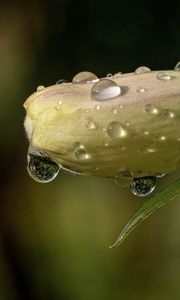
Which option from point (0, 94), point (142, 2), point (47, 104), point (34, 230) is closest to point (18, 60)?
point (0, 94)

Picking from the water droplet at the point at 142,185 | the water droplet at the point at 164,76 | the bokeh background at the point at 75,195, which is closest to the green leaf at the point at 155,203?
the water droplet at the point at 142,185

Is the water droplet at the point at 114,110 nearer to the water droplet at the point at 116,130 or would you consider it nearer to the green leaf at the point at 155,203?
the water droplet at the point at 116,130

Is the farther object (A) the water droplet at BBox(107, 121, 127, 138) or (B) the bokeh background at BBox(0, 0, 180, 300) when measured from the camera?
(B) the bokeh background at BBox(0, 0, 180, 300)

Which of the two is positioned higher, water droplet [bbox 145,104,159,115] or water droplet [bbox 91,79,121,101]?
water droplet [bbox 91,79,121,101]

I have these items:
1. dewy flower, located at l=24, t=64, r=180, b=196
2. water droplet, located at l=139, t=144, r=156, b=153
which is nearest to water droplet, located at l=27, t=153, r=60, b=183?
dewy flower, located at l=24, t=64, r=180, b=196

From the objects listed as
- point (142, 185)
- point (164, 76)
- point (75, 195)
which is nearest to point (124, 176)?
point (142, 185)

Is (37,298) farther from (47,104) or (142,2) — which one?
Answer: (47,104)

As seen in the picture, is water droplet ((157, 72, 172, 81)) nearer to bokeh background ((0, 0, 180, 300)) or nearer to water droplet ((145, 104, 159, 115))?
water droplet ((145, 104, 159, 115))
